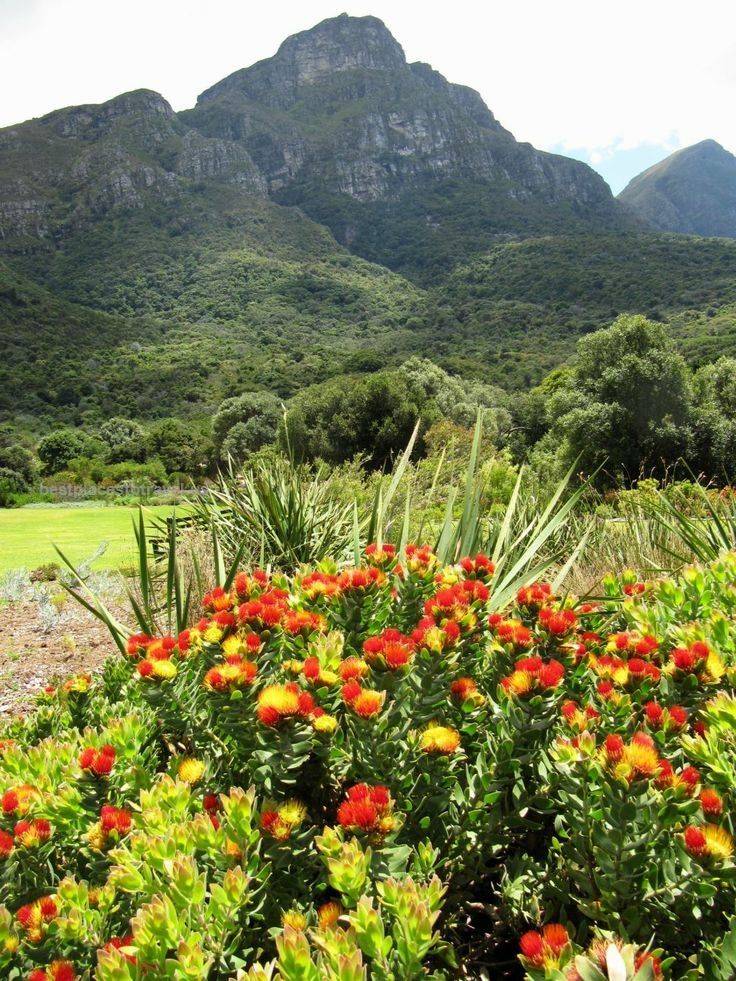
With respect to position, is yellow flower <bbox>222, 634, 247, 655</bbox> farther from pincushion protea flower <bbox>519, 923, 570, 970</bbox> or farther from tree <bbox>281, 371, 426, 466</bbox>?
tree <bbox>281, 371, 426, 466</bbox>

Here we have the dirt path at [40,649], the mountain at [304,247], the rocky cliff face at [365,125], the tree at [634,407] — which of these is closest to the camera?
the dirt path at [40,649]

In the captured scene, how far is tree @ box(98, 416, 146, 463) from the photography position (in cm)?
4544

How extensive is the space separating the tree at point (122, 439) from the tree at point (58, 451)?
2.48 metres

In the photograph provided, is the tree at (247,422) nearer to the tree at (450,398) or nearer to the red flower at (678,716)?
the tree at (450,398)

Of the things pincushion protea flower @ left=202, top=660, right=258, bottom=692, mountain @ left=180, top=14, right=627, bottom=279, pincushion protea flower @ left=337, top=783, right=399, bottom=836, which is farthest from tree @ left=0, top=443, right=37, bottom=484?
mountain @ left=180, top=14, right=627, bottom=279

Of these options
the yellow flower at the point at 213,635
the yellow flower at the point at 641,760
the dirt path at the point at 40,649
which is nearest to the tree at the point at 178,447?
the dirt path at the point at 40,649

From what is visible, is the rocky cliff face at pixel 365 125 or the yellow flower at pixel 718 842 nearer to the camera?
the yellow flower at pixel 718 842

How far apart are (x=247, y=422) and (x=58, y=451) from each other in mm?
16198

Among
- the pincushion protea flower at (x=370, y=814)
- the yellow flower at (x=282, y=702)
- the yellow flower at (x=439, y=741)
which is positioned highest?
the yellow flower at (x=282, y=702)

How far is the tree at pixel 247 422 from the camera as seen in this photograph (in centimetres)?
3722

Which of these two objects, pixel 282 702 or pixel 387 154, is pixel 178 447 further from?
pixel 387 154

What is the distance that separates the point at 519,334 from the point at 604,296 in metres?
12.2

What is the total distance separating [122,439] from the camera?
4856 cm

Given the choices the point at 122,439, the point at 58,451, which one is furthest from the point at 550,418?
the point at 122,439
